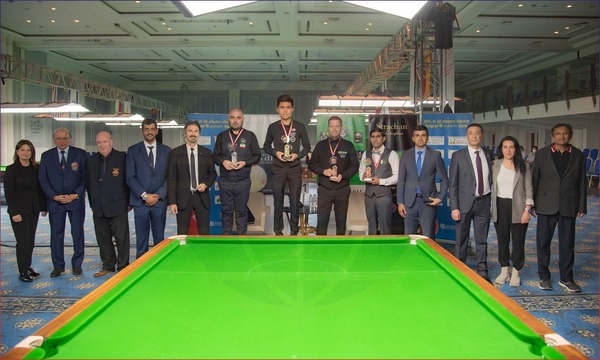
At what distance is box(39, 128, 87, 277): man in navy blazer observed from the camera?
4523 mm

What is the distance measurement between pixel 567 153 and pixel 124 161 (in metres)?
4.22

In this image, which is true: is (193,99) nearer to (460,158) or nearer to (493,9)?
(493,9)

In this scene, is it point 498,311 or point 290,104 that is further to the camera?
point 290,104

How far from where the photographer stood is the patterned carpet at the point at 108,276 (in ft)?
10.5

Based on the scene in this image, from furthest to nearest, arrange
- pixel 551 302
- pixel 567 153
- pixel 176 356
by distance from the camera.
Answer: pixel 567 153 → pixel 551 302 → pixel 176 356

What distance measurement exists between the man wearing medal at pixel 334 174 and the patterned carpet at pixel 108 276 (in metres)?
1.70

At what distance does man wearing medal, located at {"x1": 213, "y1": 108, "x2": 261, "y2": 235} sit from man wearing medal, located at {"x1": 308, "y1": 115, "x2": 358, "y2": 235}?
0.66 metres

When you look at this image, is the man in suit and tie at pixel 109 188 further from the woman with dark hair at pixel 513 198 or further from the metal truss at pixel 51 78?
the metal truss at pixel 51 78

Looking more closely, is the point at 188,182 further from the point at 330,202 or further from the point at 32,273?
the point at 32,273

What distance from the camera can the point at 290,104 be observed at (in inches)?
179

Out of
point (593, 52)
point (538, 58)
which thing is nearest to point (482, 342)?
point (593, 52)

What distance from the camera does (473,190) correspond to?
167 inches

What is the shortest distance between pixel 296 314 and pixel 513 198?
334 cm

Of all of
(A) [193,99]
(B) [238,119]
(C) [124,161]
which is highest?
(A) [193,99]
